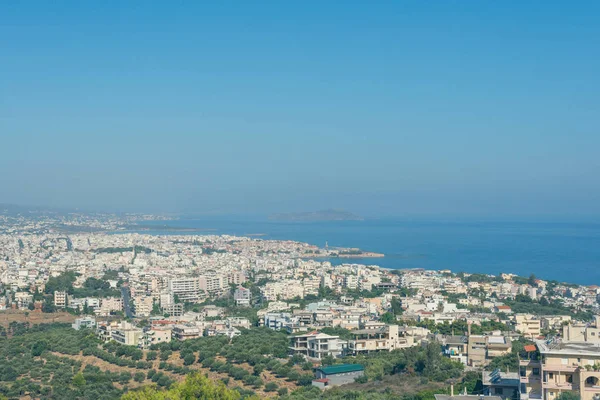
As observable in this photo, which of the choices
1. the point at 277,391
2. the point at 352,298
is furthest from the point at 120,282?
the point at 277,391

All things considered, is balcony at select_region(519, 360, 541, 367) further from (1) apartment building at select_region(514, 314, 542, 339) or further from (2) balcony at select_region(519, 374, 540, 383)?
(1) apartment building at select_region(514, 314, 542, 339)

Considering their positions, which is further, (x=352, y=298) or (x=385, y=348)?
(x=352, y=298)

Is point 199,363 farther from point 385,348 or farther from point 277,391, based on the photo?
point 385,348

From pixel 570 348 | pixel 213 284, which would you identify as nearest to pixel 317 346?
pixel 570 348

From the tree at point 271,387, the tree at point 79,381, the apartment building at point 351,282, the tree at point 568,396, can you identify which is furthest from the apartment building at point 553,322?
the apartment building at point 351,282

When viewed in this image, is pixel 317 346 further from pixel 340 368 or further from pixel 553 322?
pixel 553 322

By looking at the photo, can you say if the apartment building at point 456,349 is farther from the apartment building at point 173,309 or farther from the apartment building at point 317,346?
the apartment building at point 173,309

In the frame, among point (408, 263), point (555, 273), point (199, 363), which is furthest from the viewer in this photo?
point (408, 263)
